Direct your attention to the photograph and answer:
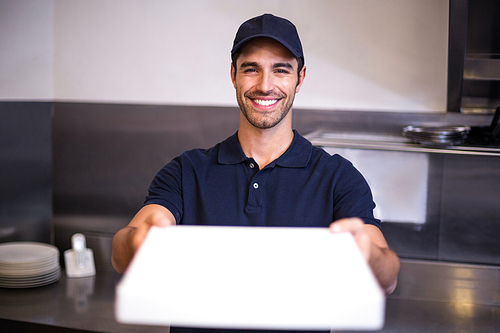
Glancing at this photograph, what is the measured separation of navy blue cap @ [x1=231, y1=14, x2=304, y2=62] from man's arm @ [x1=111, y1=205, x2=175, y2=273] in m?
0.45

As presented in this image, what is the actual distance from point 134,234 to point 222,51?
4.61ft

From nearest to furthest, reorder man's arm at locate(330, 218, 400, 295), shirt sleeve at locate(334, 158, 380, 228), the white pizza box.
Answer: the white pizza box → man's arm at locate(330, 218, 400, 295) → shirt sleeve at locate(334, 158, 380, 228)

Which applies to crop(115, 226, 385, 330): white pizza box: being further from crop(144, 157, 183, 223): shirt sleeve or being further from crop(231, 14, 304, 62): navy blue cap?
crop(231, 14, 304, 62): navy blue cap

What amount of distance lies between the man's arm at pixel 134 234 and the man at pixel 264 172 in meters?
0.01

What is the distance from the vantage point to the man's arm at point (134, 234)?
2.34ft

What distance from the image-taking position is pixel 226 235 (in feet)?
2.23

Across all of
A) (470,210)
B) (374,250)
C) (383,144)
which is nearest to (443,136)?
(383,144)

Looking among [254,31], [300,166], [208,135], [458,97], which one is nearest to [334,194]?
[300,166]

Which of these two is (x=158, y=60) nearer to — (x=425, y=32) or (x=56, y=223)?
(x=56, y=223)

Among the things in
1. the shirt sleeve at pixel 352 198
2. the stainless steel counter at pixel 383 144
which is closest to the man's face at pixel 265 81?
the shirt sleeve at pixel 352 198

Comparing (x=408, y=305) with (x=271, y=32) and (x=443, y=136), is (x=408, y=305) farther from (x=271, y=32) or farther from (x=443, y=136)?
(x=271, y=32)

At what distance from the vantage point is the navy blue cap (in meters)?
1.08

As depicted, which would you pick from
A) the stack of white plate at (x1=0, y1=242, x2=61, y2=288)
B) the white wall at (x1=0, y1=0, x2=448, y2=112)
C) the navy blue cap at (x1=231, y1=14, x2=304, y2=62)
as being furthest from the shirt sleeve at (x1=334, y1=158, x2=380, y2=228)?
the stack of white plate at (x1=0, y1=242, x2=61, y2=288)

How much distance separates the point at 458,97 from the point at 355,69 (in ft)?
1.33
